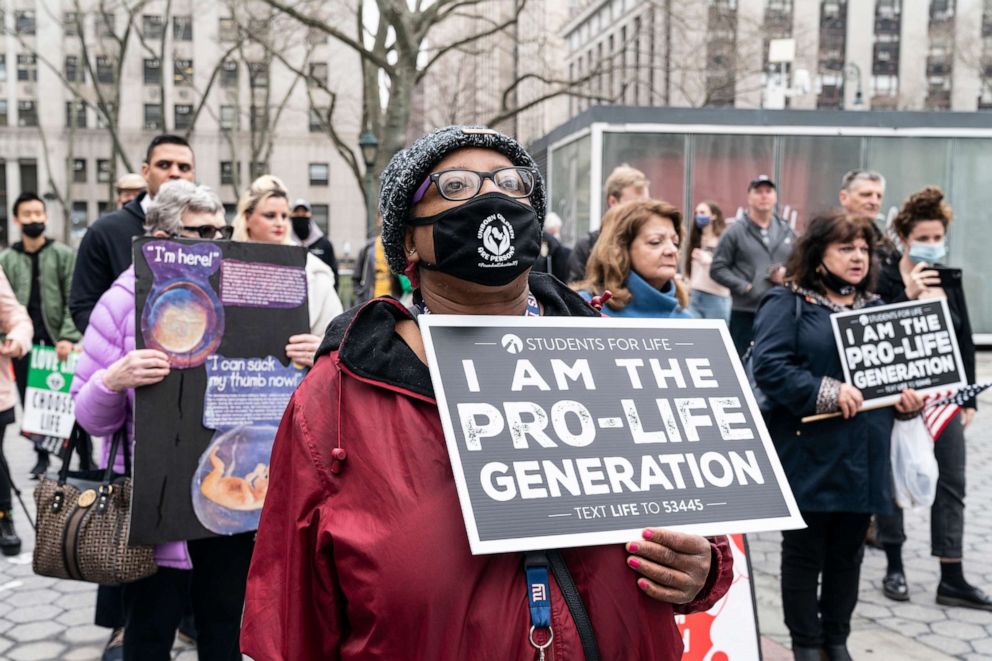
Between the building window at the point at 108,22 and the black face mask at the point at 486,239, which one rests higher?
the building window at the point at 108,22

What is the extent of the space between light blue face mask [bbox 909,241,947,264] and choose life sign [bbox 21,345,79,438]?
554 cm

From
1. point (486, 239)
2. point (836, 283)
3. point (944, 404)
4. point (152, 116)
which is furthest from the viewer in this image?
point (152, 116)

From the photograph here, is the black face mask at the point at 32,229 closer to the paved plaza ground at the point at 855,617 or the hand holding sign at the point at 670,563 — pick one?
the paved plaza ground at the point at 855,617

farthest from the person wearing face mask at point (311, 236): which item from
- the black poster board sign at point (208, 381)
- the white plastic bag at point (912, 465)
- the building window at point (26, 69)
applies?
the building window at point (26, 69)

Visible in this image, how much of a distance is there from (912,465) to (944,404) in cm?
55

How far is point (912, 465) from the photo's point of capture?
4.18 m

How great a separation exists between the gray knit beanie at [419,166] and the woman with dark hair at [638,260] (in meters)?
2.21

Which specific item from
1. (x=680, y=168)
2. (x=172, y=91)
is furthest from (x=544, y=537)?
(x=172, y=91)

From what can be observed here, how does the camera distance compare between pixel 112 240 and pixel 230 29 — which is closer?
pixel 112 240

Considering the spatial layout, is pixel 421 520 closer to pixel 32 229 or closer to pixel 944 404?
pixel 944 404

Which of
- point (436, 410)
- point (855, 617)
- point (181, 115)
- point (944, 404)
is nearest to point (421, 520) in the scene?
point (436, 410)

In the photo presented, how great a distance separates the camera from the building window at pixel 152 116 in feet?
200

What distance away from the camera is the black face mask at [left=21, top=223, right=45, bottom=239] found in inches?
296

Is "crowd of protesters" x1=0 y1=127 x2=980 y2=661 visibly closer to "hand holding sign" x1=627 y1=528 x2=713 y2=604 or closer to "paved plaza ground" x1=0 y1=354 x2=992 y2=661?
"hand holding sign" x1=627 y1=528 x2=713 y2=604
